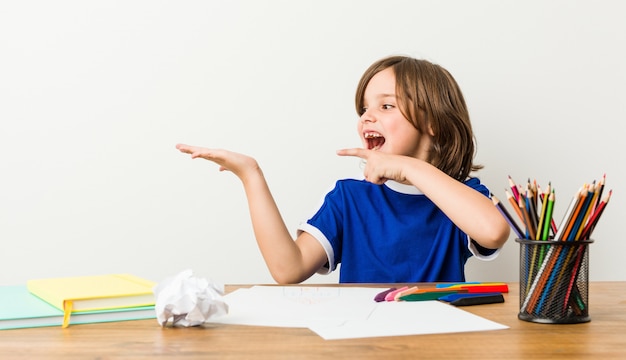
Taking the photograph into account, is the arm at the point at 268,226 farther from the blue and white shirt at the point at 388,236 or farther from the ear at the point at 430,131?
the ear at the point at 430,131

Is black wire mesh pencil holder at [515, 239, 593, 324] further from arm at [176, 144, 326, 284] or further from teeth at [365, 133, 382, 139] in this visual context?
teeth at [365, 133, 382, 139]

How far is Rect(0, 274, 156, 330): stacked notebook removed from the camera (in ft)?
2.86

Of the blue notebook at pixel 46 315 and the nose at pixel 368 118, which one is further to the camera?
the nose at pixel 368 118

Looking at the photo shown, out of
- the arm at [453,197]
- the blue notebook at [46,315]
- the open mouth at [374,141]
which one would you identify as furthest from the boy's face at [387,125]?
the blue notebook at [46,315]

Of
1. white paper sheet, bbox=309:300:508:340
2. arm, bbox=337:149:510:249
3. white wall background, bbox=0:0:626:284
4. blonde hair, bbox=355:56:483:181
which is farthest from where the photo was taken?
white wall background, bbox=0:0:626:284

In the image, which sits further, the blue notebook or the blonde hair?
Result: the blonde hair

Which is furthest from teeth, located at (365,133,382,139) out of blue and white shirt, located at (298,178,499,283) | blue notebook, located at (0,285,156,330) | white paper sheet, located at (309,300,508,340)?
blue notebook, located at (0,285,156,330)

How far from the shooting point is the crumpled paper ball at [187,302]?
84cm

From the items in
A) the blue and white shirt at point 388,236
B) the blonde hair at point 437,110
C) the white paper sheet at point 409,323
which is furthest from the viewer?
the blonde hair at point 437,110

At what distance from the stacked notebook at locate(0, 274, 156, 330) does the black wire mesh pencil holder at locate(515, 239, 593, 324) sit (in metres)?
0.46

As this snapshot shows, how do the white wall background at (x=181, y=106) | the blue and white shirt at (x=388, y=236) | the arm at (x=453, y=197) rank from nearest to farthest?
the arm at (x=453, y=197), the blue and white shirt at (x=388, y=236), the white wall background at (x=181, y=106)

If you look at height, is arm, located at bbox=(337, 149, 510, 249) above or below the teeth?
below

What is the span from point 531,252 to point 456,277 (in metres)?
0.70

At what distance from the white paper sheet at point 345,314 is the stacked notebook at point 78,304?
0.36ft
